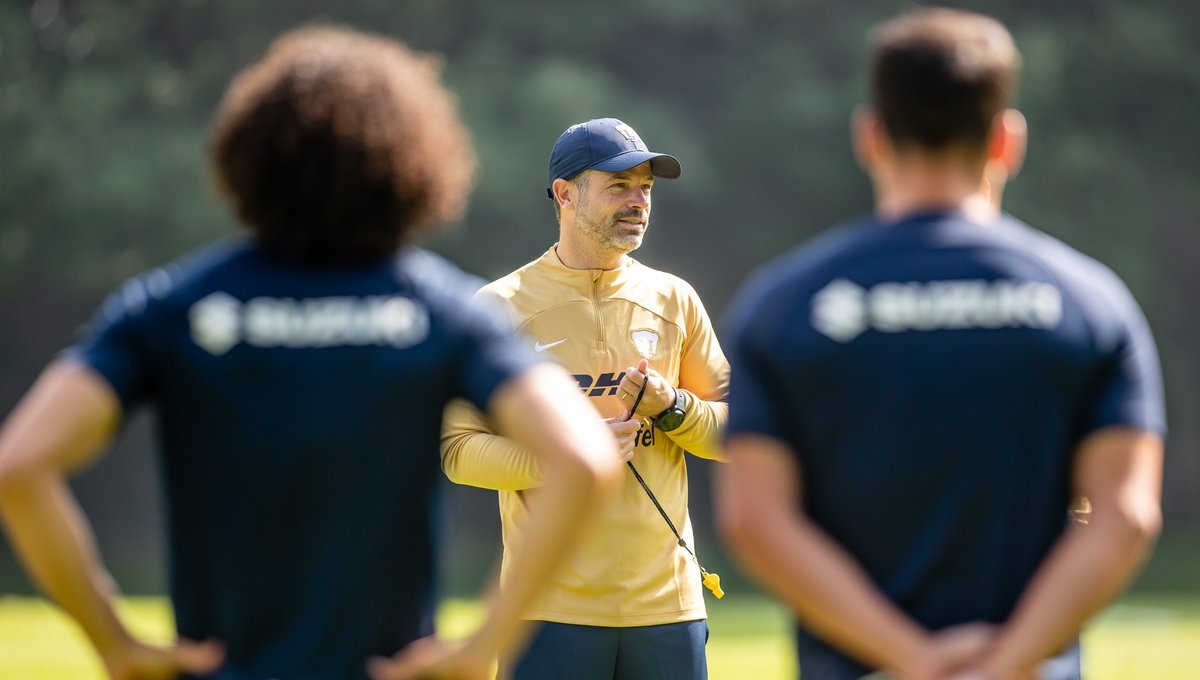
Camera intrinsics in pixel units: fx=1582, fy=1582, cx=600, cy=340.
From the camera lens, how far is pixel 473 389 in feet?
9.09

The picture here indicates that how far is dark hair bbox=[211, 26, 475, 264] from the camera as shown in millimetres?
2789

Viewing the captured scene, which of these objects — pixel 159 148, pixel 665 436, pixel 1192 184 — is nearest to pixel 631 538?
pixel 665 436

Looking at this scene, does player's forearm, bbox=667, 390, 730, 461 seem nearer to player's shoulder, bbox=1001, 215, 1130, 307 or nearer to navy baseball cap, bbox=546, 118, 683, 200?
navy baseball cap, bbox=546, 118, 683, 200

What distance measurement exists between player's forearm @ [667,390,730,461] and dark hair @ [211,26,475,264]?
250cm

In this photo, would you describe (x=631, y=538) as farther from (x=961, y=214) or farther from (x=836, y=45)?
(x=836, y=45)

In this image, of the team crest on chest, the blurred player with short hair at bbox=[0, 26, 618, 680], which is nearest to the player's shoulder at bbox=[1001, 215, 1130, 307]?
the blurred player with short hair at bbox=[0, 26, 618, 680]

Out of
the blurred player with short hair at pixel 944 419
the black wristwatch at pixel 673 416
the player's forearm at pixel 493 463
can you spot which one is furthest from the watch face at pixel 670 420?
A: the blurred player with short hair at pixel 944 419

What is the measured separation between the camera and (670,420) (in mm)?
5234

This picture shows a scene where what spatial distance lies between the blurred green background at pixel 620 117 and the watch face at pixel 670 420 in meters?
16.4

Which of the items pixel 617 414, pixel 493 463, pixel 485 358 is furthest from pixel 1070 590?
pixel 617 414

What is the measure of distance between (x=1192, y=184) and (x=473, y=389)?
2568 cm

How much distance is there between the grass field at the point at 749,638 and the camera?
1150 centimetres

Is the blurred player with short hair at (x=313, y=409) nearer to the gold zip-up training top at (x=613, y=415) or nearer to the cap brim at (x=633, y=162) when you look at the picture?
the gold zip-up training top at (x=613, y=415)

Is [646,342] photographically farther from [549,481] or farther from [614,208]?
[549,481]
